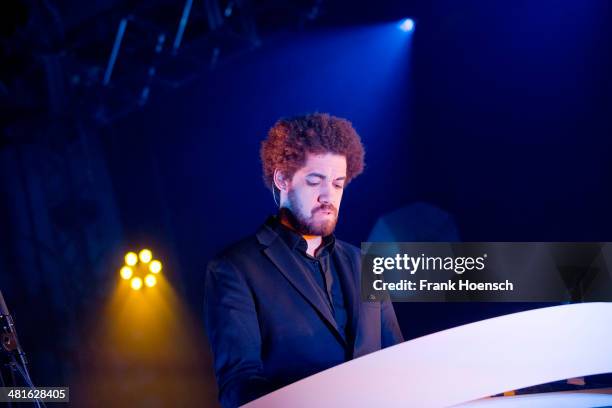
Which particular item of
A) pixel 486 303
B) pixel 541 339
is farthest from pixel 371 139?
pixel 541 339

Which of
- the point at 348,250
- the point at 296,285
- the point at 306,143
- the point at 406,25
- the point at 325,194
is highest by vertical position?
the point at 406,25

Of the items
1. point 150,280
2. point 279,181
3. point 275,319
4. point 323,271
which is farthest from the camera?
point 150,280

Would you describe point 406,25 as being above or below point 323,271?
above

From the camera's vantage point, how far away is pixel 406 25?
128 inches

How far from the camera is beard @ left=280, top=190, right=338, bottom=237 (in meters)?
2.43

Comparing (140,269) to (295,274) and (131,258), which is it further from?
(295,274)

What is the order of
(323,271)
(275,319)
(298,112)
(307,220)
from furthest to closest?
(298,112)
(307,220)
(323,271)
(275,319)

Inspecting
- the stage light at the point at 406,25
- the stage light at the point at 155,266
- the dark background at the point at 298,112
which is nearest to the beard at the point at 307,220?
the dark background at the point at 298,112

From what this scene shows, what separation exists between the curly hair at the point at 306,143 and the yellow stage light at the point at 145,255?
33.9 inches

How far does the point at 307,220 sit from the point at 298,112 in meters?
0.67

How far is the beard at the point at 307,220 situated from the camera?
2430 mm

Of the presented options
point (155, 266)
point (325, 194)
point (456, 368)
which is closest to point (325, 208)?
point (325, 194)

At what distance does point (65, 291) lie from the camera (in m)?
3.40

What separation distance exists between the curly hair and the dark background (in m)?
0.09
